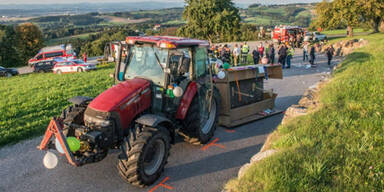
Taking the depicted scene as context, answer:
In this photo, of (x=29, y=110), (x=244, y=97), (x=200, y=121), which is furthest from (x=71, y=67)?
(x=200, y=121)

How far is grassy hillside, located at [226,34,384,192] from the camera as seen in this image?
12.6 ft

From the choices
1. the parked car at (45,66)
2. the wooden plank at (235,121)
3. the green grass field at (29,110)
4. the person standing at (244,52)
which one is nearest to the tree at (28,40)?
the parked car at (45,66)

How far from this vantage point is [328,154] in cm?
451

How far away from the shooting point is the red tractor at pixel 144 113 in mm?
4973

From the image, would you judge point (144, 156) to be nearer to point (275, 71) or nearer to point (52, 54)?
point (275, 71)

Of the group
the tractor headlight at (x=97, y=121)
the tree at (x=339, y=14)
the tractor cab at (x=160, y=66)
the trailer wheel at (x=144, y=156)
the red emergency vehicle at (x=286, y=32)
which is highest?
the tree at (x=339, y=14)

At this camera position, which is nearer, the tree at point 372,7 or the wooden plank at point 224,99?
the wooden plank at point 224,99

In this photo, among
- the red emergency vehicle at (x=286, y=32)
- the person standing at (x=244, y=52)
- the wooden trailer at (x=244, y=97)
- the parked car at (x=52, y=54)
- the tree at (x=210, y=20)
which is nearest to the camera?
the wooden trailer at (x=244, y=97)

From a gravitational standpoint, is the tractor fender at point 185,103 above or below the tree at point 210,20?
below

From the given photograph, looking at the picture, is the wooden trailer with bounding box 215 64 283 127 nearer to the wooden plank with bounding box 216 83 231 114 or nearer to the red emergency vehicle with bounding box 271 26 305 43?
the wooden plank with bounding box 216 83 231 114

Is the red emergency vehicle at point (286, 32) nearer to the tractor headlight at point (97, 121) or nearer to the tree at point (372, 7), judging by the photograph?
the tree at point (372, 7)

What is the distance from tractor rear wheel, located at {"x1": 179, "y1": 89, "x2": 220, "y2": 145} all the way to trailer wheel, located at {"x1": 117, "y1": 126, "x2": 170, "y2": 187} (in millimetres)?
1274

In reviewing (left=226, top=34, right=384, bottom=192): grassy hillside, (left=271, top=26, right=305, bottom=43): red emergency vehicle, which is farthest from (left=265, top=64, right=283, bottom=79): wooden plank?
(left=271, top=26, right=305, bottom=43): red emergency vehicle

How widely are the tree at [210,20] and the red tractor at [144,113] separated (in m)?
22.5
